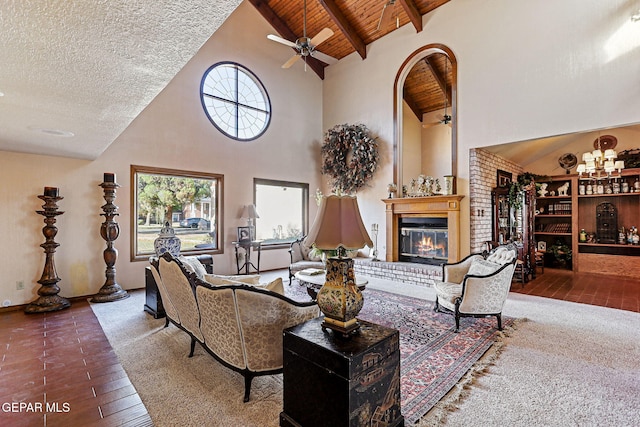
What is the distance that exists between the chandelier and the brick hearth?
343 centimetres

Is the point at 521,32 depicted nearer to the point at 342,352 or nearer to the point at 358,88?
the point at 358,88

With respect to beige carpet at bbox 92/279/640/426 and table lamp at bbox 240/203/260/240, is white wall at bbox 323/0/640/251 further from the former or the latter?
table lamp at bbox 240/203/260/240

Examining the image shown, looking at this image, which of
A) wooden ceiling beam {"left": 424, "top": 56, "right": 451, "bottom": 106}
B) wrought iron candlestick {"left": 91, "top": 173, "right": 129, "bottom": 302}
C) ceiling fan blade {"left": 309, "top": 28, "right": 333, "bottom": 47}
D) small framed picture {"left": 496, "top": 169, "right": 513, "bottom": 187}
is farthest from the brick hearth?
wooden ceiling beam {"left": 424, "top": 56, "right": 451, "bottom": 106}

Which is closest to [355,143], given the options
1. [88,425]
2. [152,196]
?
[152,196]

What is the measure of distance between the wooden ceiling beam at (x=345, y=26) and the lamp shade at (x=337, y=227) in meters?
6.06

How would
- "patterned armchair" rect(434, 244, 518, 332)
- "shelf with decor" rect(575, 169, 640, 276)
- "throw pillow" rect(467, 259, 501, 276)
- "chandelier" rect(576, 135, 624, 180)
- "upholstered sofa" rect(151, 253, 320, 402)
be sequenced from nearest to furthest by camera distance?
"upholstered sofa" rect(151, 253, 320, 402)
"patterned armchair" rect(434, 244, 518, 332)
"throw pillow" rect(467, 259, 501, 276)
"chandelier" rect(576, 135, 624, 180)
"shelf with decor" rect(575, 169, 640, 276)

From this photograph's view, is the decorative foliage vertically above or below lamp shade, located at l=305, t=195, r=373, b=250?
above

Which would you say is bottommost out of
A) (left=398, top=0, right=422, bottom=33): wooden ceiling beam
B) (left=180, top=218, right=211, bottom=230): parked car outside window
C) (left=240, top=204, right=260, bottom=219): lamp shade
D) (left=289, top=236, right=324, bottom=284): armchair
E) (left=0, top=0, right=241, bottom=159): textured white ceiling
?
(left=289, top=236, right=324, bottom=284): armchair

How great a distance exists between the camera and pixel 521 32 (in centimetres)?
503

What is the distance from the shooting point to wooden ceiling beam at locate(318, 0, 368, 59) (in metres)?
6.36

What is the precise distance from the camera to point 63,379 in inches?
96.7

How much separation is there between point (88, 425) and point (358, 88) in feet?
25.0

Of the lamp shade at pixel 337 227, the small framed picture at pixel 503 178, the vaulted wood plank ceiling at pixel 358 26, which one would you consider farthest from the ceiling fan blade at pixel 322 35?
the small framed picture at pixel 503 178

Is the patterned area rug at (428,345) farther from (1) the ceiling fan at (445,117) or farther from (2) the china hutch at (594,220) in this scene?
(2) the china hutch at (594,220)
